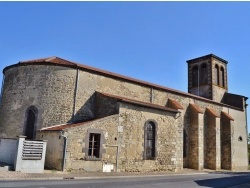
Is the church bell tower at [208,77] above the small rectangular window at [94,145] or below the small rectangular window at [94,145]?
above

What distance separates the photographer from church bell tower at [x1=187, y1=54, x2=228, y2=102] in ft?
96.0

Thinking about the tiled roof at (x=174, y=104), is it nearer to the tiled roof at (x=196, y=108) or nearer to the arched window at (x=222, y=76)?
the tiled roof at (x=196, y=108)

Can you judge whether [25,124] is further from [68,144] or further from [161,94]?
[161,94]

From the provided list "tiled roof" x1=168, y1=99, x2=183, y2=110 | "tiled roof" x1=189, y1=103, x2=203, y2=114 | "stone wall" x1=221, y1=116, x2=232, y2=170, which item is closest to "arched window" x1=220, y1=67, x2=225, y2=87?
"stone wall" x1=221, y1=116, x2=232, y2=170

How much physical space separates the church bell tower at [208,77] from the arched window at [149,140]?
14.7 metres

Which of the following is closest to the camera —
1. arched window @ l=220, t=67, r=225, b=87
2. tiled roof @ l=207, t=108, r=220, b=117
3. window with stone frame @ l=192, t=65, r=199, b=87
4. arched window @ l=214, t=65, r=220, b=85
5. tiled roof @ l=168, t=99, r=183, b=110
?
tiled roof @ l=168, t=99, r=183, b=110

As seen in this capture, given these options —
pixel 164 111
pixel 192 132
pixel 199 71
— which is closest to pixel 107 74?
pixel 164 111

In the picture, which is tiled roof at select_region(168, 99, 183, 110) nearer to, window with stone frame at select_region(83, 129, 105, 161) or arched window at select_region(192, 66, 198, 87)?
window with stone frame at select_region(83, 129, 105, 161)

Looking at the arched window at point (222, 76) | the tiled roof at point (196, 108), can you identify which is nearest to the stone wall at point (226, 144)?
the tiled roof at point (196, 108)

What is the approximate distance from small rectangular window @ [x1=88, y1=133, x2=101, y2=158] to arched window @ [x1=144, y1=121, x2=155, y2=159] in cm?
348

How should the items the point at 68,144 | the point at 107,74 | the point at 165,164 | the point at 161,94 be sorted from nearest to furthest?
the point at 68,144 < the point at 165,164 < the point at 107,74 < the point at 161,94

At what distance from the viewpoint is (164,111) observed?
17.5 m

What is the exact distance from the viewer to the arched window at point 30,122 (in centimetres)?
1587

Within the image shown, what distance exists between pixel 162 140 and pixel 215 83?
51.7ft
